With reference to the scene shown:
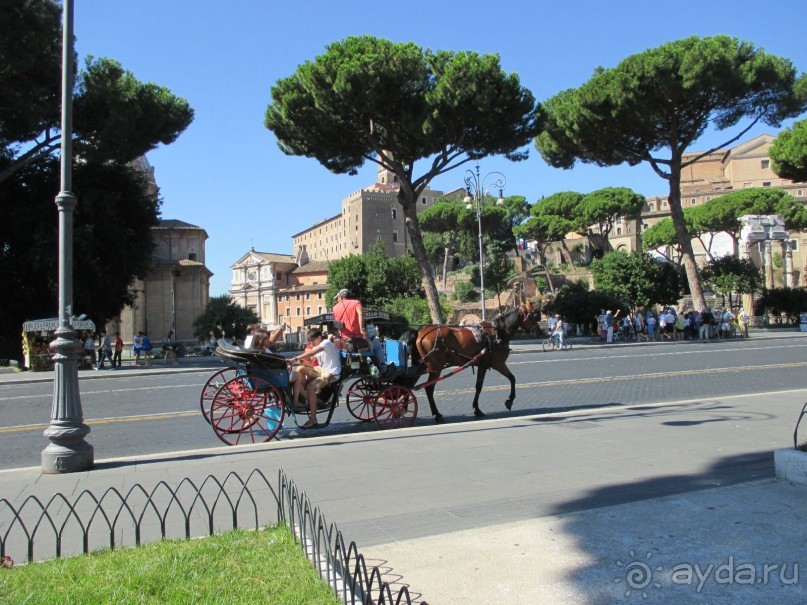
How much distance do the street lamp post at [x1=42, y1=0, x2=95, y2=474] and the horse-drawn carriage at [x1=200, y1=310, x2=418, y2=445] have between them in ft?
4.97

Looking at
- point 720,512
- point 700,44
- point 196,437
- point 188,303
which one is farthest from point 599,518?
point 188,303

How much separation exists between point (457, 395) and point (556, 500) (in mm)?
7580

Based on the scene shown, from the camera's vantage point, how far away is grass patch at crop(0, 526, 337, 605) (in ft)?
10.7

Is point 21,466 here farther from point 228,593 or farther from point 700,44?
point 700,44

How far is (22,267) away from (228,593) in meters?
28.8

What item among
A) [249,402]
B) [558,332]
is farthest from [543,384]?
[558,332]

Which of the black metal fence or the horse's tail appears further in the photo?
the horse's tail

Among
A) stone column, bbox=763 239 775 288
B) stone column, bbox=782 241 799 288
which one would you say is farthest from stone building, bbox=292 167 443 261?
stone column, bbox=782 241 799 288

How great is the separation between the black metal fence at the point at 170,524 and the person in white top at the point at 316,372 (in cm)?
274

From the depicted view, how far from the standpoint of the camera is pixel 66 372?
682cm

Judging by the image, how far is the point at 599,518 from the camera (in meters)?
4.51

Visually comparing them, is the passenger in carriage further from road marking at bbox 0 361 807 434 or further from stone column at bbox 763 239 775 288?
stone column at bbox 763 239 775 288

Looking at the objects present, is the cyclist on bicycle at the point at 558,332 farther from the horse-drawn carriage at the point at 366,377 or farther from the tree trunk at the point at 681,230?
the horse-drawn carriage at the point at 366,377

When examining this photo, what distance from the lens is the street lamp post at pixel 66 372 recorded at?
6604 millimetres
